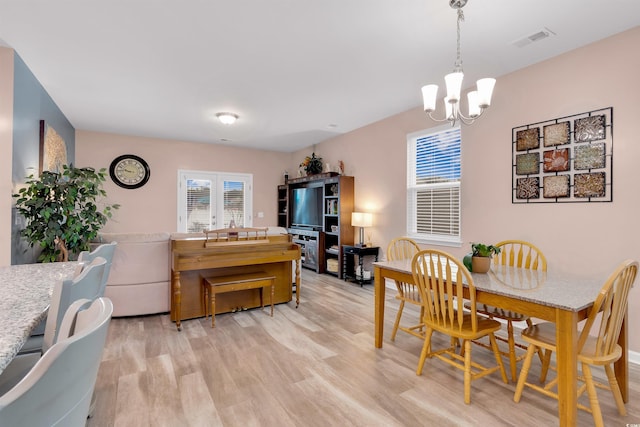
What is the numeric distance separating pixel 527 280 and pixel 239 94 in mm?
3592

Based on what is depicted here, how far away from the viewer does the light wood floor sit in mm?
1874

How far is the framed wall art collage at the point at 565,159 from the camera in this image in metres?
2.73

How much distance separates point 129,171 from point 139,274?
340 cm

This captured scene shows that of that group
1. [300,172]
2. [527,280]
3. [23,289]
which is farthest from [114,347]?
[300,172]

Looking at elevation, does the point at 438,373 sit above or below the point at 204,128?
below

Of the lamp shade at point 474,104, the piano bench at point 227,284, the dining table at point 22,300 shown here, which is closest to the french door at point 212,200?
the piano bench at point 227,284

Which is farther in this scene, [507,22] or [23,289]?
[507,22]

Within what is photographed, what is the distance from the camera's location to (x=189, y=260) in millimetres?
3193

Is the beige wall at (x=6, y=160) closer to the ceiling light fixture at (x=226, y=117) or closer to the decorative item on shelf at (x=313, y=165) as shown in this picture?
the ceiling light fixture at (x=226, y=117)

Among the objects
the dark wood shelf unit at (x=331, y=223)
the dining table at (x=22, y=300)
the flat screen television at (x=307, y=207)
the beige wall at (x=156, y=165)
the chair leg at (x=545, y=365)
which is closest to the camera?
the dining table at (x=22, y=300)

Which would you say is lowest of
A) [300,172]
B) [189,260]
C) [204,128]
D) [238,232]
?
[189,260]

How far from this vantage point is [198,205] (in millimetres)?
6691

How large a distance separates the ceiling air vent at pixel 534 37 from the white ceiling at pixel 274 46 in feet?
0.17

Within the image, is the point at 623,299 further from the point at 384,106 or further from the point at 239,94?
the point at 239,94
